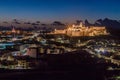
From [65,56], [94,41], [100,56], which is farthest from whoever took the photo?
[94,41]

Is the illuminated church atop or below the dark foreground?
atop

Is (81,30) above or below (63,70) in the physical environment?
above

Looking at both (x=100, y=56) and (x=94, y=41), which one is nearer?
(x=100, y=56)

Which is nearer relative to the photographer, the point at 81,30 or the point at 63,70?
the point at 63,70

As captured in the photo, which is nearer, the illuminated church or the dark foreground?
the dark foreground

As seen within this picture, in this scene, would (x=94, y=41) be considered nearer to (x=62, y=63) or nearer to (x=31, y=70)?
(x=62, y=63)

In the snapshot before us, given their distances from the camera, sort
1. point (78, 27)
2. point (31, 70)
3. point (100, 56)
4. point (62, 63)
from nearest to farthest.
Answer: point (31, 70)
point (62, 63)
point (100, 56)
point (78, 27)

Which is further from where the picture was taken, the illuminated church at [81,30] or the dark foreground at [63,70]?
the illuminated church at [81,30]

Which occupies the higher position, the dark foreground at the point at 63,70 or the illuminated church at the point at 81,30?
the illuminated church at the point at 81,30

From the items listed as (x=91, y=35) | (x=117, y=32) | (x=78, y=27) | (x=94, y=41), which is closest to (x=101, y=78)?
(x=94, y=41)

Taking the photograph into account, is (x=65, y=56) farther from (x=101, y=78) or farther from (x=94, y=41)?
(x=94, y=41)
